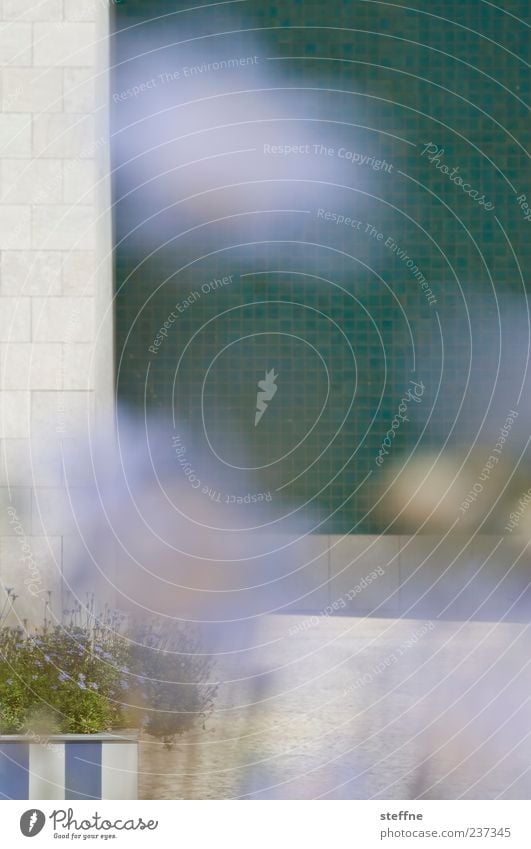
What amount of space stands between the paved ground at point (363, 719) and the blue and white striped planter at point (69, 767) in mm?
857

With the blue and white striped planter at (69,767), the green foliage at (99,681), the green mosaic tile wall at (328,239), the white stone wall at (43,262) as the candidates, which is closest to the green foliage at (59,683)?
the green foliage at (99,681)

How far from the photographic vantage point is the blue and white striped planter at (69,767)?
210 inches

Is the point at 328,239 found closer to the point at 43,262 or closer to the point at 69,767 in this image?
the point at 43,262

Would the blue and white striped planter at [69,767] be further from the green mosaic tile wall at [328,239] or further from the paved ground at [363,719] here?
the green mosaic tile wall at [328,239]

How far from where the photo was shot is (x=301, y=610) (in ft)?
31.5

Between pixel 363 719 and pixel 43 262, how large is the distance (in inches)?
152

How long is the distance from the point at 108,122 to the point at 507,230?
3.28 metres

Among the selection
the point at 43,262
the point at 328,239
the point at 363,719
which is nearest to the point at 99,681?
the point at 363,719

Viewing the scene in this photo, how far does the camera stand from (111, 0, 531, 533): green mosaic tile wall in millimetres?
9578

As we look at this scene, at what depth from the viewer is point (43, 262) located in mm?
8734

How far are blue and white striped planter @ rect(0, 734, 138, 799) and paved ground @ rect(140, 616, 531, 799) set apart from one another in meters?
0.86

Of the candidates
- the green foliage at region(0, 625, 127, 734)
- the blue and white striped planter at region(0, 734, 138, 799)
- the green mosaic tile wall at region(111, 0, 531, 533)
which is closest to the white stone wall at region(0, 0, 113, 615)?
the green mosaic tile wall at region(111, 0, 531, 533)
